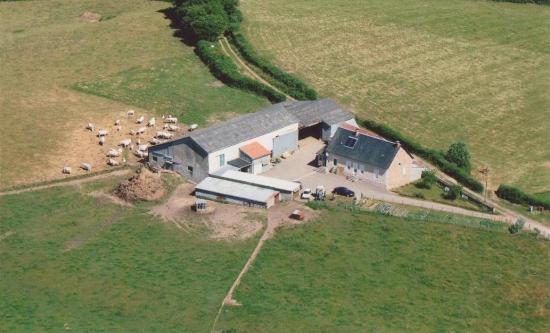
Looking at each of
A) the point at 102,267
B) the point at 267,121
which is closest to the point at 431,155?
the point at 267,121

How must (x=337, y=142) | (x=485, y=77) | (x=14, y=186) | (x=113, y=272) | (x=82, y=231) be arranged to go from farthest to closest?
(x=485, y=77), (x=337, y=142), (x=14, y=186), (x=82, y=231), (x=113, y=272)

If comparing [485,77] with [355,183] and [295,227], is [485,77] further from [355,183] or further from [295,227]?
[295,227]

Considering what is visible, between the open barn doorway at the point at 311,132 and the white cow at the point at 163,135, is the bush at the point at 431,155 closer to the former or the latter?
the open barn doorway at the point at 311,132

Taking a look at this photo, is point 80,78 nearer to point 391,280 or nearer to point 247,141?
point 247,141

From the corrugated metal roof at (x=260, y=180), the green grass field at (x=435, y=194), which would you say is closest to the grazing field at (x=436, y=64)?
the green grass field at (x=435, y=194)

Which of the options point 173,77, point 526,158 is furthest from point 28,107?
point 526,158

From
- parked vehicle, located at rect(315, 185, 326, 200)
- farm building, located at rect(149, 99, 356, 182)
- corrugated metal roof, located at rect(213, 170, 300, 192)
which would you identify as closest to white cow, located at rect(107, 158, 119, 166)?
farm building, located at rect(149, 99, 356, 182)

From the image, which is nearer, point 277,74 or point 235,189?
point 235,189
